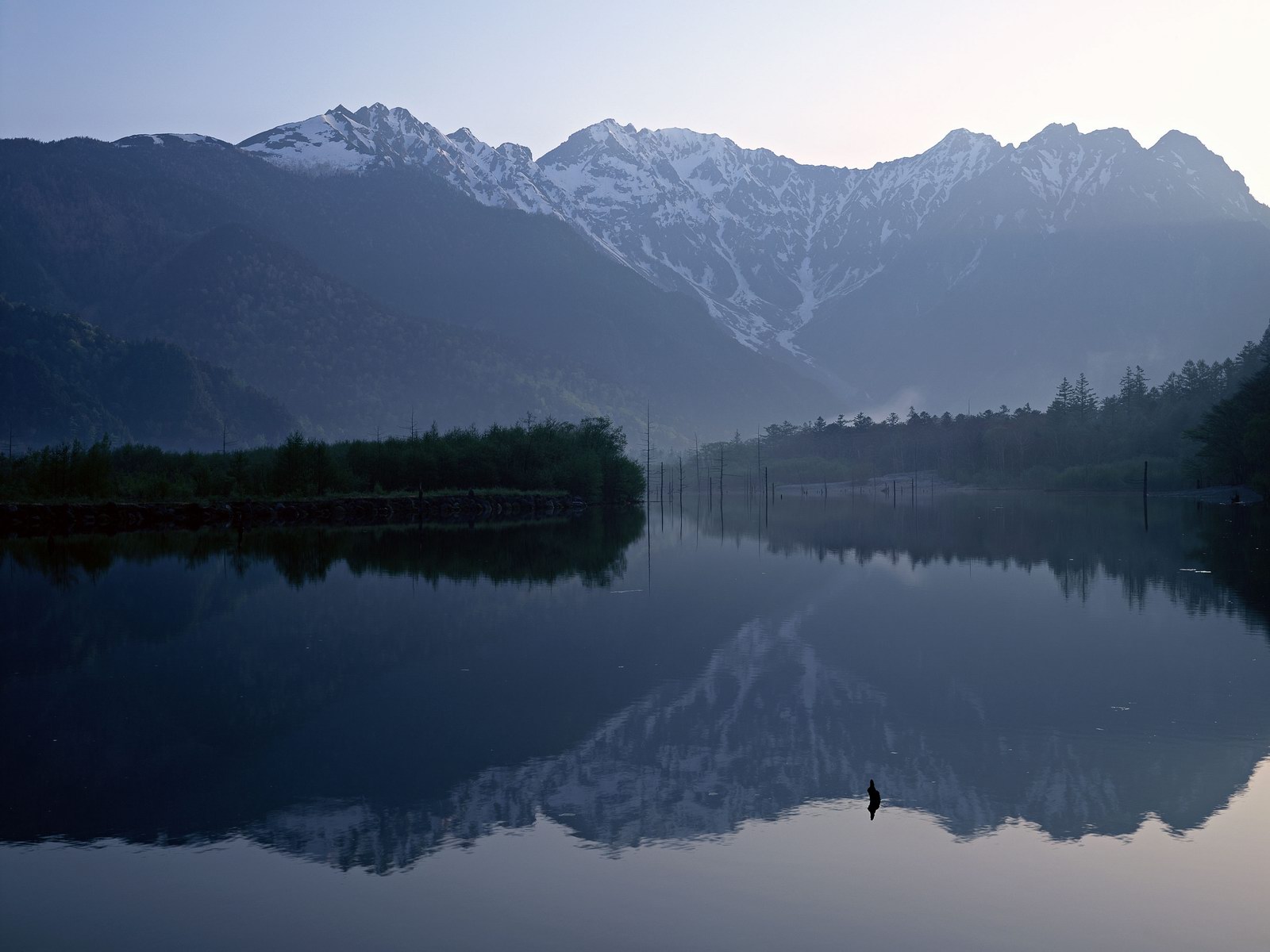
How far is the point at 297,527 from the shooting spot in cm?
5162

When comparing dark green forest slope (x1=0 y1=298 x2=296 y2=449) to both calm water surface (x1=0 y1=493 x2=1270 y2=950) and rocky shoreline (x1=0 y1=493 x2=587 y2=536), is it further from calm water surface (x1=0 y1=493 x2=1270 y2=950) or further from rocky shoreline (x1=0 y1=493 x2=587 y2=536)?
calm water surface (x1=0 y1=493 x2=1270 y2=950)

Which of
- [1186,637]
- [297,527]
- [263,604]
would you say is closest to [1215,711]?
[1186,637]

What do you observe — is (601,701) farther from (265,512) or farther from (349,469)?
(349,469)

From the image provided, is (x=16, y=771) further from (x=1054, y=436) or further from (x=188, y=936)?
(x=1054, y=436)

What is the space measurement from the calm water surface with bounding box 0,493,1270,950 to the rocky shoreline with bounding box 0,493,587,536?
25.5 metres

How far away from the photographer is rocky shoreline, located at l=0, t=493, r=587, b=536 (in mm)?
47875

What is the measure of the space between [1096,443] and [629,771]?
13965 cm

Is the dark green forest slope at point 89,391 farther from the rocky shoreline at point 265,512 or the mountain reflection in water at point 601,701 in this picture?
the mountain reflection in water at point 601,701

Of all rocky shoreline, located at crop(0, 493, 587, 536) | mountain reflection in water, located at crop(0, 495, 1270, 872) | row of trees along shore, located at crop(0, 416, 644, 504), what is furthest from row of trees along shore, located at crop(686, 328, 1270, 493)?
mountain reflection in water, located at crop(0, 495, 1270, 872)

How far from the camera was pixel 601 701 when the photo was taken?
14555 millimetres

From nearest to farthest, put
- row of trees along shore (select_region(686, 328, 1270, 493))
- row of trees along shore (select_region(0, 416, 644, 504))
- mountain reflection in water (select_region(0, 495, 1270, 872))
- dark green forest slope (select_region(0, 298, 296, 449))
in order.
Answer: mountain reflection in water (select_region(0, 495, 1270, 872)), row of trees along shore (select_region(0, 416, 644, 504)), row of trees along shore (select_region(686, 328, 1270, 493)), dark green forest slope (select_region(0, 298, 296, 449))

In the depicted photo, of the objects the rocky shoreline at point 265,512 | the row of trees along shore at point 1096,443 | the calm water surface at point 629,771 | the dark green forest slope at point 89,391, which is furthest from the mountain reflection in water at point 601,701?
the dark green forest slope at point 89,391

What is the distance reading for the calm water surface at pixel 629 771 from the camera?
8.19 m

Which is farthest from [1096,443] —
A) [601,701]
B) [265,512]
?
[601,701]
